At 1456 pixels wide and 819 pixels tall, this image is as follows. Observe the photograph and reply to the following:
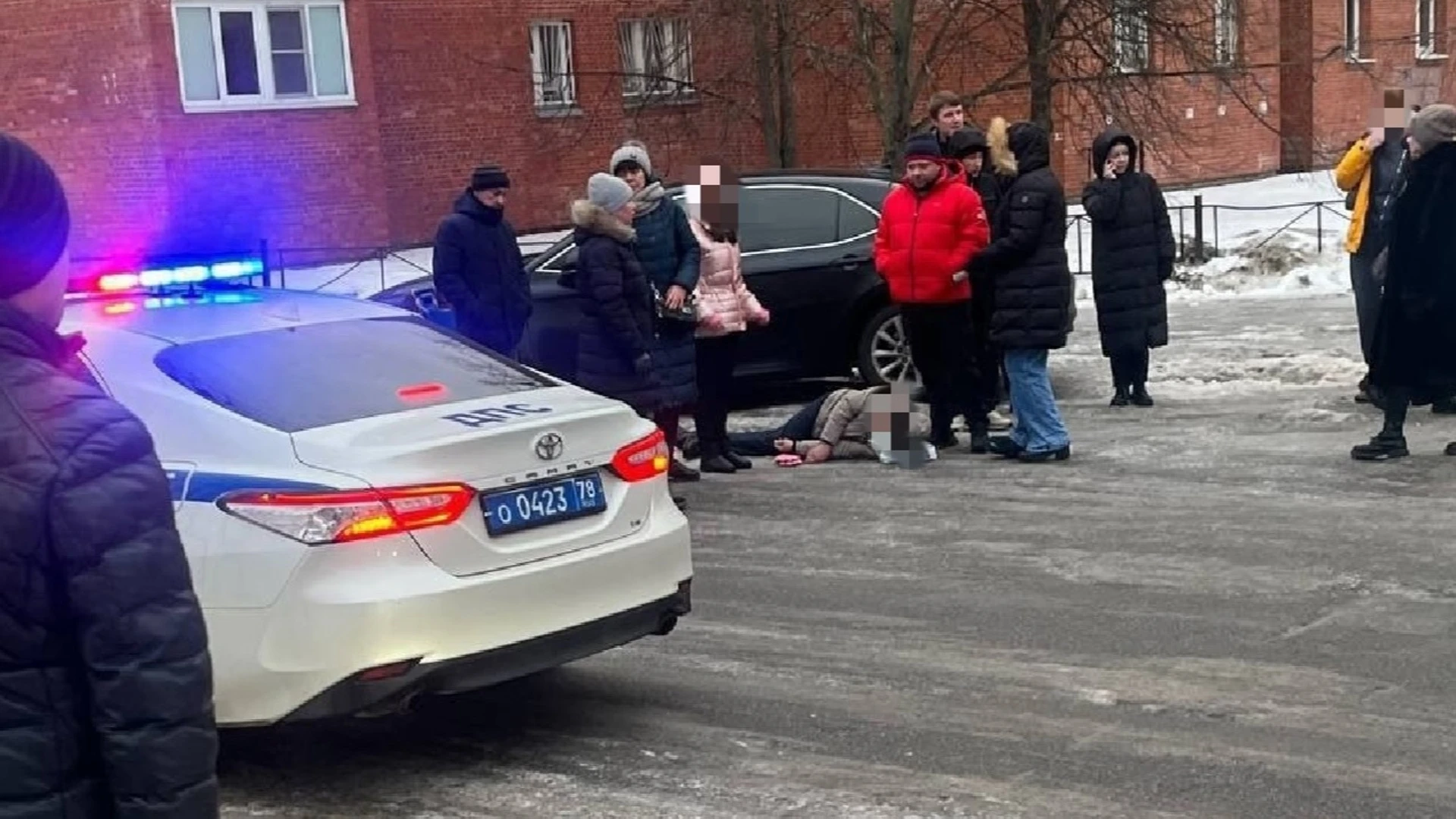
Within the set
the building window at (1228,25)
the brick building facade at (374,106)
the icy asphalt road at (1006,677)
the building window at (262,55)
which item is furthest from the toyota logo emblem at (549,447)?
the building window at (262,55)

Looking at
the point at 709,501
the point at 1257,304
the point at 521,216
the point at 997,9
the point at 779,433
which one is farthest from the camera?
the point at 521,216

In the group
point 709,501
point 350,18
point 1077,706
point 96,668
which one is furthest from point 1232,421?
point 350,18

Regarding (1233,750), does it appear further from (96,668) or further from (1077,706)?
(96,668)

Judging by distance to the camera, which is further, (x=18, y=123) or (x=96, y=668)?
(x=18, y=123)

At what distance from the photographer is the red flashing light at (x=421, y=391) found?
541cm

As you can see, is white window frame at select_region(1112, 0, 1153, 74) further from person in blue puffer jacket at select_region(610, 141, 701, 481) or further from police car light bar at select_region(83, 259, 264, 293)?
police car light bar at select_region(83, 259, 264, 293)

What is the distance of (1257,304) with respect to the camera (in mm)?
16312

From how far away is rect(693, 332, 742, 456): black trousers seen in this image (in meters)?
9.82

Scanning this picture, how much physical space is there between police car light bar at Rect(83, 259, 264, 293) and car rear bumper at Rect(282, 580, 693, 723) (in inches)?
73.5

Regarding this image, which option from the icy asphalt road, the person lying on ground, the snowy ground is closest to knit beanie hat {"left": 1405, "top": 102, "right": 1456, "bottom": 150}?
the icy asphalt road

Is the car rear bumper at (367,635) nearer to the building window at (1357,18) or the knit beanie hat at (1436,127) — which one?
the knit beanie hat at (1436,127)

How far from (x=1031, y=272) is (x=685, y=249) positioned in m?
1.99

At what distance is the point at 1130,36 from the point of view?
18.3 metres

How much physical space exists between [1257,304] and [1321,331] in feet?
8.09
